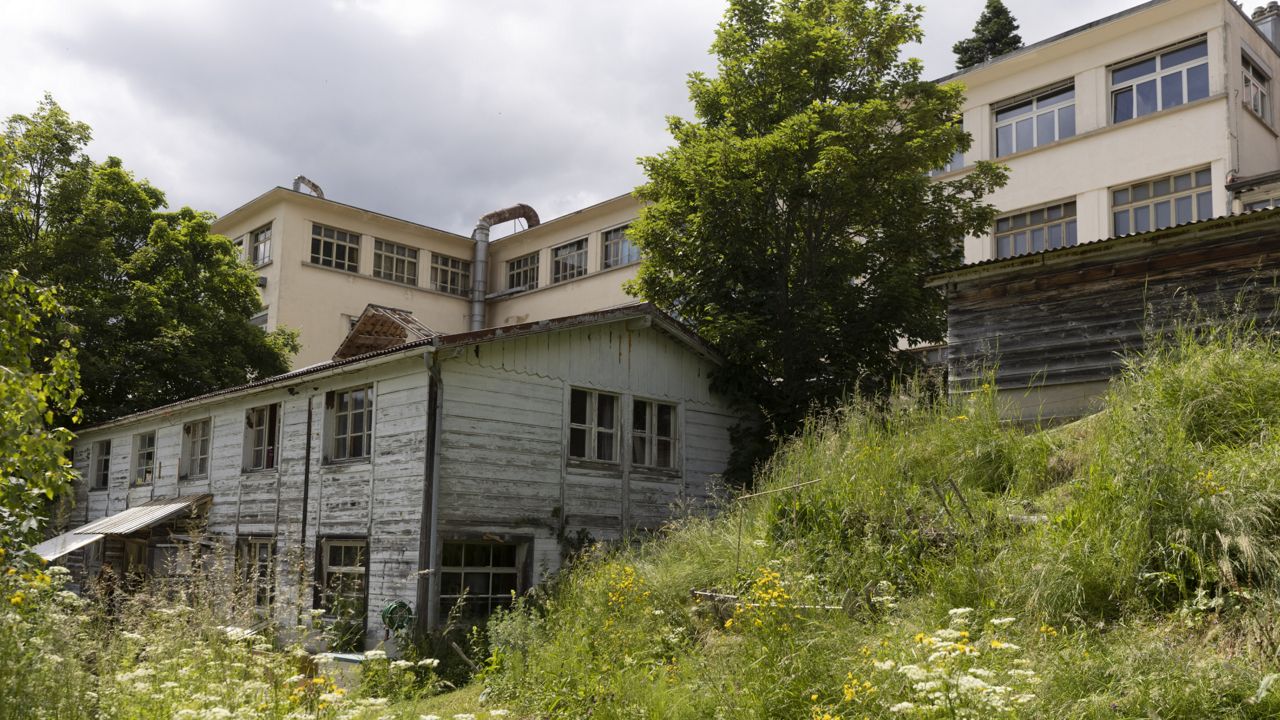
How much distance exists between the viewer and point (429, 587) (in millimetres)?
14250

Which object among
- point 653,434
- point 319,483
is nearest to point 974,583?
point 653,434

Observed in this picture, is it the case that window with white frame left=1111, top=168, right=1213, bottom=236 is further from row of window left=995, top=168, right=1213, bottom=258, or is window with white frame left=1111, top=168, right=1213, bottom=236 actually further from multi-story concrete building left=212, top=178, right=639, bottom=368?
multi-story concrete building left=212, top=178, right=639, bottom=368

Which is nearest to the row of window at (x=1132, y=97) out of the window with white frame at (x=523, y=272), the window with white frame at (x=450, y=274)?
the window with white frame at (x=523, y=272)

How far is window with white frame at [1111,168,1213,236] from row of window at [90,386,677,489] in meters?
12.2

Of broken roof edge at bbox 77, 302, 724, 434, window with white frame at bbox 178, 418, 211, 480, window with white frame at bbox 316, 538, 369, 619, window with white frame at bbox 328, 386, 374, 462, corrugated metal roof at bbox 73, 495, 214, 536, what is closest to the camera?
broken roof edge at bbox 77, 302, 724, 434

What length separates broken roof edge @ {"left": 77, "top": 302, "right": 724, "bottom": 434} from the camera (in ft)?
47.7

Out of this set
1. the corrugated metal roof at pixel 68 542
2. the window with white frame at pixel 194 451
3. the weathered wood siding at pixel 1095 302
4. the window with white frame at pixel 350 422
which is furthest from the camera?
the window with white frame at pixel 194 451

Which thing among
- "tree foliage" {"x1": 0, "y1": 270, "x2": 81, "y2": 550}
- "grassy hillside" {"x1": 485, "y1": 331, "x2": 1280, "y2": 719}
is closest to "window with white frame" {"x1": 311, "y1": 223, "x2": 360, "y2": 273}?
"grassy hillside" {"x1": 485, "y1": 331, "x2": 1280, "y2": 719}

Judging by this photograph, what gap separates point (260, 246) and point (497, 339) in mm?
23844

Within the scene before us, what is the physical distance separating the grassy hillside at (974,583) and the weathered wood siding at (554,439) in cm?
430

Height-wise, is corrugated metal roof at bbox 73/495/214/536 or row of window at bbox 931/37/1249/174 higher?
row of window at bbox 931/37/1249/174

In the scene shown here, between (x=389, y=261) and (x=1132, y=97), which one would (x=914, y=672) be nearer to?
(x=1132, y=97)

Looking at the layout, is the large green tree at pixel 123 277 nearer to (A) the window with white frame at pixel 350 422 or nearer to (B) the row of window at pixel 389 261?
(B) the row of window at pixel 389 261

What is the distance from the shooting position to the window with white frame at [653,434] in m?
17.6
